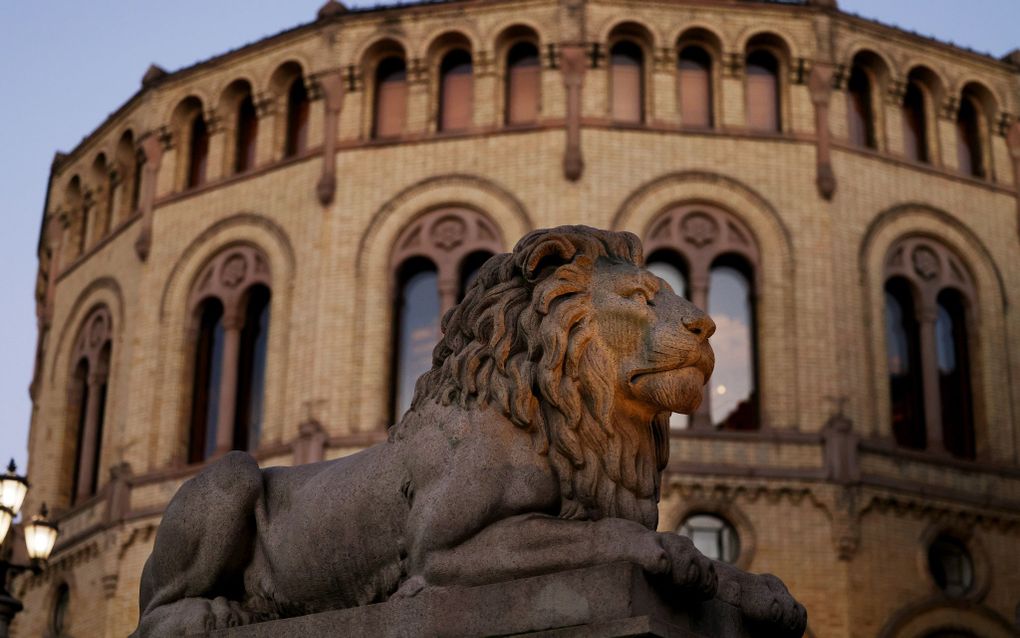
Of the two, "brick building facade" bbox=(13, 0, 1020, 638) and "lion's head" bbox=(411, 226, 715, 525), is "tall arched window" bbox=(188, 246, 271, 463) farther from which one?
"lion's head" bbox=(411, 226, 715, 525)

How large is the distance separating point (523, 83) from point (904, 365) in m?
8.80

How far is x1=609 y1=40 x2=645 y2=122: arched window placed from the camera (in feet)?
101

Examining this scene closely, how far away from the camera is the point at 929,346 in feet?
99.8

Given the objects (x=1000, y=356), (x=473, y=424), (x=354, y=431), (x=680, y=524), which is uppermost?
(x=1000, y=356)

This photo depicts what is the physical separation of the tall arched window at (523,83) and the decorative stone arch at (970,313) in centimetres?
660

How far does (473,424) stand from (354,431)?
2338cm

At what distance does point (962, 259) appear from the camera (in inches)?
1246

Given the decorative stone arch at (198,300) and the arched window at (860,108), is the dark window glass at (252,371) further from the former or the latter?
the arched window at (860,108)

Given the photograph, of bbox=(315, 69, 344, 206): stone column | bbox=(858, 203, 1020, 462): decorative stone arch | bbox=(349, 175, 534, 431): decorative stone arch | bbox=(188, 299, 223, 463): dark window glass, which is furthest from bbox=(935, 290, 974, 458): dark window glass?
bbox=(188, 299, 223, 463): dark window glass

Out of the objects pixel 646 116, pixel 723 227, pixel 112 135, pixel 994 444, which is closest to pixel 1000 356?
pixel 994 444

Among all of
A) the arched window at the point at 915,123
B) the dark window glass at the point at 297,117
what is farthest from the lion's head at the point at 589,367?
the arched window at the point at 915,123

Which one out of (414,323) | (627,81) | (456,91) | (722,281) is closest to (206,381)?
(414,323)

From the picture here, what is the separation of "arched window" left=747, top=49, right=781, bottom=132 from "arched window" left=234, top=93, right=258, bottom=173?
9706 mm

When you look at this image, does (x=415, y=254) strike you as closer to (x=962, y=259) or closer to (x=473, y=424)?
(x=962, y=259)
